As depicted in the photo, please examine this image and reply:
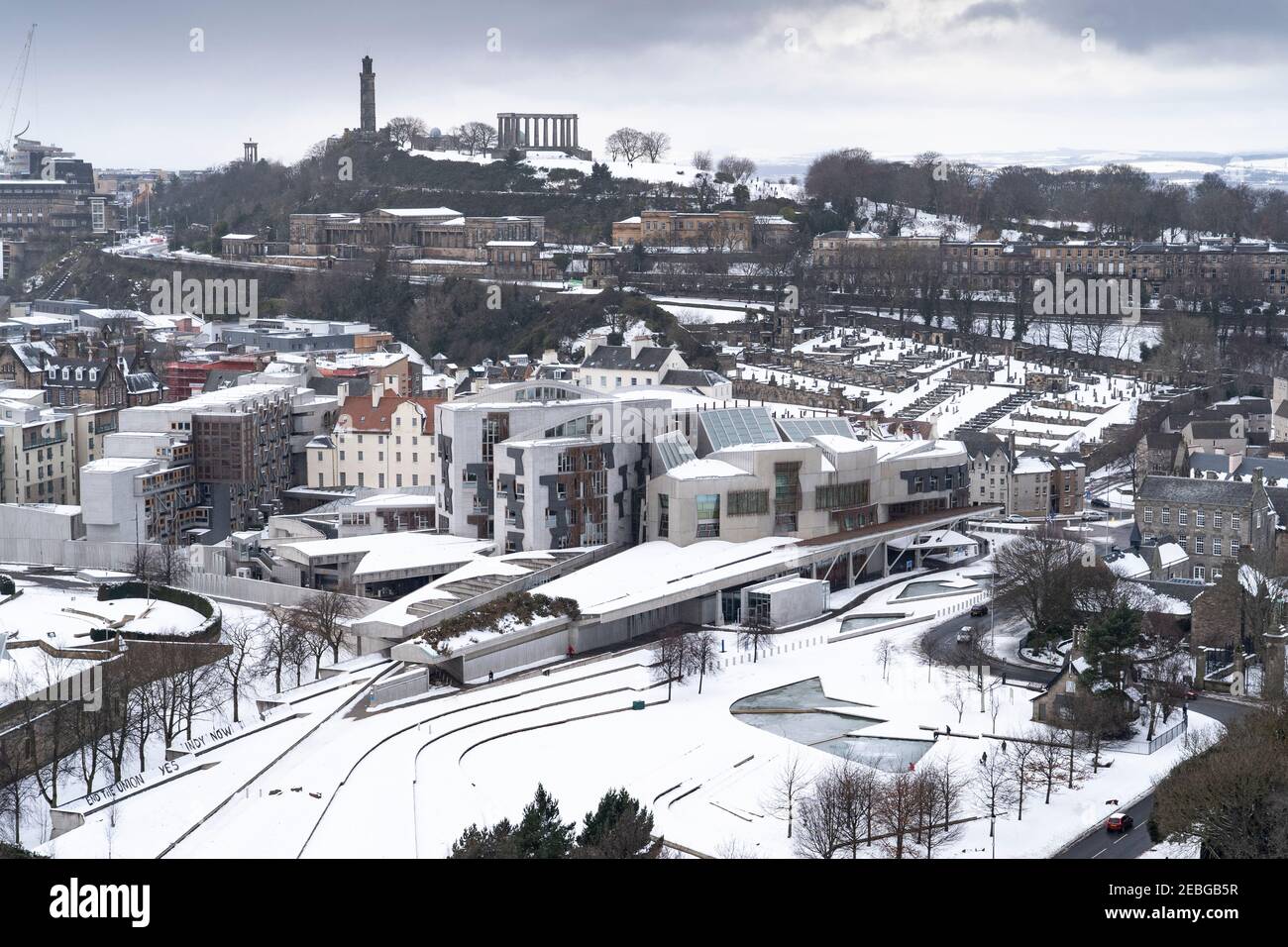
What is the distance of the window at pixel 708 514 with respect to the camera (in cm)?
3647

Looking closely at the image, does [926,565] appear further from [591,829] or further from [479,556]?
[591,829]

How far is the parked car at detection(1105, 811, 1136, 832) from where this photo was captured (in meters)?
21.1

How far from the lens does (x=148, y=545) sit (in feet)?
130

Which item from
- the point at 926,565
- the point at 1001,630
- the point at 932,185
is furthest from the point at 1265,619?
the point at 932,185

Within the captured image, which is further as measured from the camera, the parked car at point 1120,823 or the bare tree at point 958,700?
the bare tree at point 958,700

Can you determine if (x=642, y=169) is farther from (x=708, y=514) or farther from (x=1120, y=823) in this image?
(x=1120, y=823)

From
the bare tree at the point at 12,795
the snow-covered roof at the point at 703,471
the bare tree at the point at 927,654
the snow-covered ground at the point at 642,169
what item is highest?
the snow-covered ground at the point at 642,169

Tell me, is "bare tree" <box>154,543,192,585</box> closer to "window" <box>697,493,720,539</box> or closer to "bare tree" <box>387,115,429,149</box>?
"window" <box>697,493,720,539</box>

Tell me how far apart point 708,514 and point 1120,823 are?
54.1ft

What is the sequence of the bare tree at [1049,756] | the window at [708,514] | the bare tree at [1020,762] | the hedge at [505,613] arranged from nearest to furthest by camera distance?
the bare tree at [1020,762], the bare tree at [1049,756], the hedge at [505,613], the window at [708,514]

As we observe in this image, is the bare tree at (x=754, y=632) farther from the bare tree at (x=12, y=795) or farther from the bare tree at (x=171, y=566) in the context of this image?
the bare tree at (x=171, y=566)

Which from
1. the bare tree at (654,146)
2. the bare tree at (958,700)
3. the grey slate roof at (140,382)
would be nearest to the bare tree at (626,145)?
the bare tree at (654,146)

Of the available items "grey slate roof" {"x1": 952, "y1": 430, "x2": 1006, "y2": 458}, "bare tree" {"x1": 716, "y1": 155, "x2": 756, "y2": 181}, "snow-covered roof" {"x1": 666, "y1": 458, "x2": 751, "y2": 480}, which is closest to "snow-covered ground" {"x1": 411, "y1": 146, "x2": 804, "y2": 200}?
"bare tree" {"x1": 716, "y1": 155, "x2": 756, "y2": 181}

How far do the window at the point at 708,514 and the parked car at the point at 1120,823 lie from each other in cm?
1607
